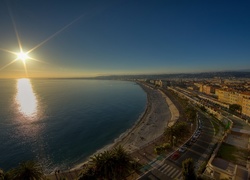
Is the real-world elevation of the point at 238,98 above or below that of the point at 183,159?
above

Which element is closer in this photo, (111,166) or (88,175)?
(88,175)

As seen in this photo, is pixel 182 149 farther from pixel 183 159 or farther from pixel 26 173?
pixel 26 173

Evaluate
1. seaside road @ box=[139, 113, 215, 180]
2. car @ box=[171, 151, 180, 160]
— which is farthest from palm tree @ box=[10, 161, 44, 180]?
car @ box=[171, 151, 180, 160]

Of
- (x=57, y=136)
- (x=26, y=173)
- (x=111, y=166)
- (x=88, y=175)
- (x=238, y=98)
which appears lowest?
(x=57, y=136)

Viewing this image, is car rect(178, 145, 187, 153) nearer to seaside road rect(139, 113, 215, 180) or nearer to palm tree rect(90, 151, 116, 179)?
seaside road rect(139, 113, 215, 180)

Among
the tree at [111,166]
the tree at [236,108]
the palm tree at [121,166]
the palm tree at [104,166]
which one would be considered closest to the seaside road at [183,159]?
the palm tree at [121,166]

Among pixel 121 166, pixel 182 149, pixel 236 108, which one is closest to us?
pixel 121 166

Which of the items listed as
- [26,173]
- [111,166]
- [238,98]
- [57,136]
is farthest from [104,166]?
[238,98]

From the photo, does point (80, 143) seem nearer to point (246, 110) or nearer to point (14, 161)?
point (14, 161)

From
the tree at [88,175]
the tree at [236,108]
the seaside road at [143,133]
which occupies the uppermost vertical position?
the tree at [88,175]

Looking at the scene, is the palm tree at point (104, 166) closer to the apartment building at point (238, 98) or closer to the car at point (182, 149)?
the car at point (182, 149)

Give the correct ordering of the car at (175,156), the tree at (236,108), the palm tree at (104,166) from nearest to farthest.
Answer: the palm tree at (104,166), the car at (175,156), the tree at (236,108)
